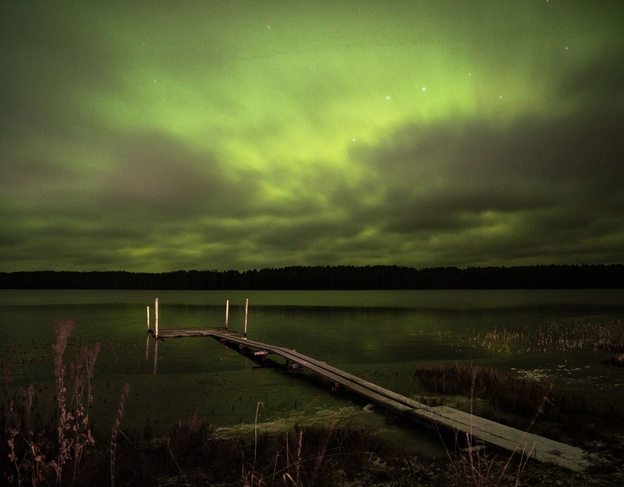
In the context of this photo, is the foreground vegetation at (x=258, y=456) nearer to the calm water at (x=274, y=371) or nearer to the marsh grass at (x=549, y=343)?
the calm water at (x=274, y=371)

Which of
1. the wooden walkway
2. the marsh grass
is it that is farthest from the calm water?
the wooden walkway

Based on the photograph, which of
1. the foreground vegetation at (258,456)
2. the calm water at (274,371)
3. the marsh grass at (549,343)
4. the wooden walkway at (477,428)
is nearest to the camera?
the foreground vegetation at (258,456)

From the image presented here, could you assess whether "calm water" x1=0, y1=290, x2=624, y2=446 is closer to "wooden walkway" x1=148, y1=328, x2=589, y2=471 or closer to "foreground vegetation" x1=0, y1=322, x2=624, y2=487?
"wooden walkway" x1=148, y1=328, x2=589, y2=471

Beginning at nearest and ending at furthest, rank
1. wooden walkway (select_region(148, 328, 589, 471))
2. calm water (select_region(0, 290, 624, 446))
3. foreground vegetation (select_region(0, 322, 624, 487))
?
1. foreground vegetation (select_region(0, 322, 624, 487))
2. wooden walkway (select_region(148, 328, 589, 471))
3. calm water (select_region(0, 290, 624, 446))

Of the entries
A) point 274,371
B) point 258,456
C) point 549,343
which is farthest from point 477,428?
point 549,343

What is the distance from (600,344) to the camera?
968 inches

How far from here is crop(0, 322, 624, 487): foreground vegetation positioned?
6.09 metres

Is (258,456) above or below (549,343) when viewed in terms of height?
above

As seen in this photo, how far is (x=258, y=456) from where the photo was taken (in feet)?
25.8

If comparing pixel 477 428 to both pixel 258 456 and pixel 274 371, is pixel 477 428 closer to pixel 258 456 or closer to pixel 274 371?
pixel 258 456

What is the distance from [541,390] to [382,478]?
28.8 feet

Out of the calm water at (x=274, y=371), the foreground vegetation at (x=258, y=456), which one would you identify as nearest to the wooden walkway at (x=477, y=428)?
the foreground vegetation at (x=258, y=456)

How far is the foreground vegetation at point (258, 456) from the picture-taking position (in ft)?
20.0

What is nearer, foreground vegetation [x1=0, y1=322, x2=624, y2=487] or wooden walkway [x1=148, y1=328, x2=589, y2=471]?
foreground vegetation [x1=0, y1=322, x2=624, y2=487]
